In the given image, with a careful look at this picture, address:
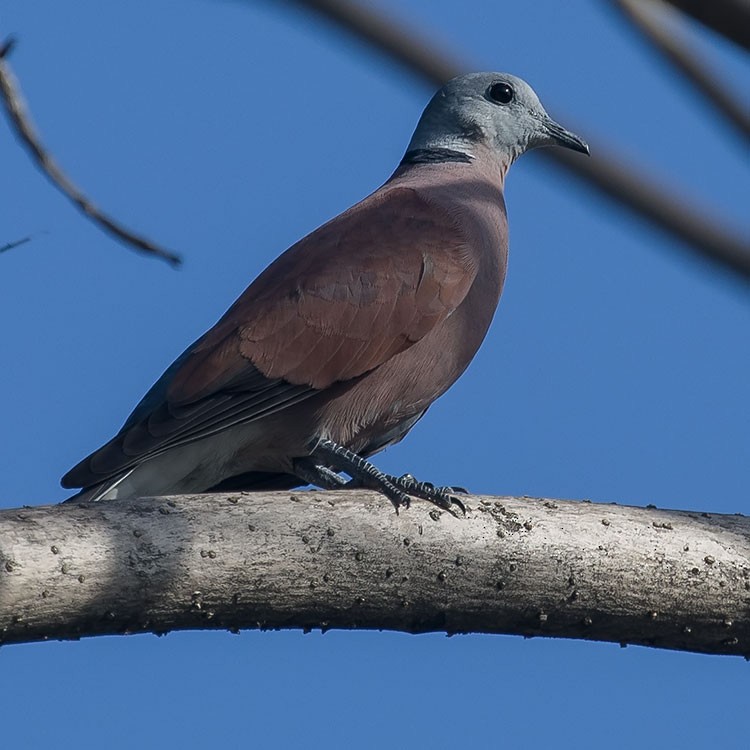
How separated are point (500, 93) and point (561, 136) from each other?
416 mm

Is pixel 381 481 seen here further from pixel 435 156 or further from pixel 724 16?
pixel 724 16

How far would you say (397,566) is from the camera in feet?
11.9

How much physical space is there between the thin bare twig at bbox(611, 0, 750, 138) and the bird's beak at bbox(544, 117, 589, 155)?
11.1 feet

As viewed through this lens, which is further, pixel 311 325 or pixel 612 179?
pixel 311 325

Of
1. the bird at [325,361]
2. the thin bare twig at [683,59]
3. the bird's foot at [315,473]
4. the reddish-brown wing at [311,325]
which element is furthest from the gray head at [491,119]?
the thin bare twig at [683,59]

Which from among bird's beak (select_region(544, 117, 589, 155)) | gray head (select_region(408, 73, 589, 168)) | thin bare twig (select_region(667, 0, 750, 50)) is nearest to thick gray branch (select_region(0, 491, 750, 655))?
thin bare twig (select_region(667, 0, 750, 50))

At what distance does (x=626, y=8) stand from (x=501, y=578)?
1669 mm

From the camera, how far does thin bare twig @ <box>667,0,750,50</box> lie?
1744 mm

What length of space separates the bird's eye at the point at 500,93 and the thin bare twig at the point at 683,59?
3772mm

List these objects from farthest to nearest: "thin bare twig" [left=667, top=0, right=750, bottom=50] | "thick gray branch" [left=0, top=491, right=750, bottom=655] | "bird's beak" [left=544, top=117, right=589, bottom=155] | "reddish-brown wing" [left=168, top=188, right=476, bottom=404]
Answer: "bird's beak" [left=544, top=117, right=589, bottom=155] < "reddish-brown wing" [left=168, top=188, right=476, bottom=404] < "thick gray branch" [left=0, top=491, right=750, bottom=655] < "thin bare twig" [left=667, top=0, right=750, bottom=50]

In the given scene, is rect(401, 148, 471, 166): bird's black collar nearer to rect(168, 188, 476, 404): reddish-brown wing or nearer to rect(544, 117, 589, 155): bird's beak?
rect(544, 117, 589, 155): bird's beak

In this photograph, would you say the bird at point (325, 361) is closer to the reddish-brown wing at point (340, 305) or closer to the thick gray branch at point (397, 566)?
the reddish-brown wing at point (340, 305)

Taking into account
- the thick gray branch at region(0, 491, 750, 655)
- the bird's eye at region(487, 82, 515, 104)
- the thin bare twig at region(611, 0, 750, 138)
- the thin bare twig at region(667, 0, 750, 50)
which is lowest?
the thick gray branch at region(0, 491, 750, 655)

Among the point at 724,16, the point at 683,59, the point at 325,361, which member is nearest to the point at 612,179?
the point at 683,59
